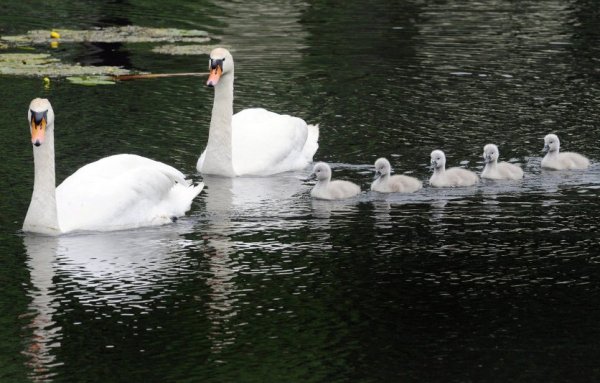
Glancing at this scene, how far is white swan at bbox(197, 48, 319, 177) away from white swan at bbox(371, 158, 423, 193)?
1824 millimetres

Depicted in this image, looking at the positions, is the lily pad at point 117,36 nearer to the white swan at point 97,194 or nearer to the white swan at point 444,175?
the white swan at point 444,175

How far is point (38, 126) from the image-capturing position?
13.6m

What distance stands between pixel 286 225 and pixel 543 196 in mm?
3019

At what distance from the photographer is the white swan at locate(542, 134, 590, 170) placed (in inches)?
642

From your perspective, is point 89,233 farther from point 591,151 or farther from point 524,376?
point 591,151

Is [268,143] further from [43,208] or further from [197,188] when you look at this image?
[43,208]

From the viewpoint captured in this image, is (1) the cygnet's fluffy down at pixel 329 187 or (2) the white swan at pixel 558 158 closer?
(1) the cygnet's fluffy down at pixel 329 187

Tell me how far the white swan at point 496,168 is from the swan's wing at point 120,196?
3396 millimetres

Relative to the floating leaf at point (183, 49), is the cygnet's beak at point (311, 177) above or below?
below

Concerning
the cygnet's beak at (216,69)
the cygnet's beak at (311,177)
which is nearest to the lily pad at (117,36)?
the cygnet's beak at (216,69)

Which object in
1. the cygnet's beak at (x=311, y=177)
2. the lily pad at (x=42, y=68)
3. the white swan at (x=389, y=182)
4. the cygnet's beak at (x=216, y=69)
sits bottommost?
the cygnet's beak at (x=311, y=177)

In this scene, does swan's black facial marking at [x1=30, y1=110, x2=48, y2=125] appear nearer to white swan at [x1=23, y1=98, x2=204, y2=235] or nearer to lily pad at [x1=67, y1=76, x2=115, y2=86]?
white swan at [x1=23, y1=98, x2=204, y2=235]

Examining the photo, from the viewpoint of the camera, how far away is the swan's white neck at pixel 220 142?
16547 millimetres

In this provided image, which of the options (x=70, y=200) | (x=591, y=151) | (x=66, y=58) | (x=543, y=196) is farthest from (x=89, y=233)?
(x=66, y=58)
